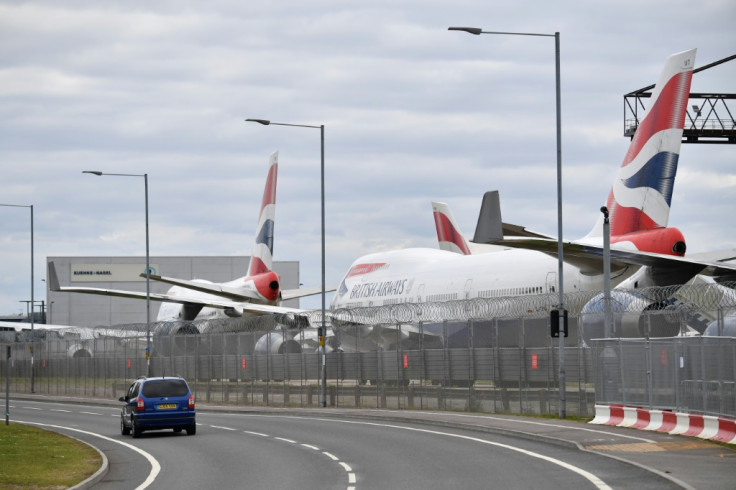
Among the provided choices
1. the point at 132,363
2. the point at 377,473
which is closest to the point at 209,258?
the point at 132,363

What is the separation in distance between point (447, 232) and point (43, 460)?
171ft

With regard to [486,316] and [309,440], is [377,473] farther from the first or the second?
[486,316]

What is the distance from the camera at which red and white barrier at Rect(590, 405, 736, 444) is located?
76.5 feet

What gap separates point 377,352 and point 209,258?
9003cm

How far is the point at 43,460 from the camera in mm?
23391

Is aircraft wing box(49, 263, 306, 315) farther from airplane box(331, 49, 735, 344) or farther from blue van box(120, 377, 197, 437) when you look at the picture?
blue van box(120, 377, 197, 437)

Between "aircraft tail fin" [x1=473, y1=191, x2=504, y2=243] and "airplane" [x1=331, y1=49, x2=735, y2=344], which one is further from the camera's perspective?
"airplane" [x1=331, y1=49, x2=735, y2=344]

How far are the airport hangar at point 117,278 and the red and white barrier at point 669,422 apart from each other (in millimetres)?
98740

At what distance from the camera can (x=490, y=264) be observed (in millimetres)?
48875

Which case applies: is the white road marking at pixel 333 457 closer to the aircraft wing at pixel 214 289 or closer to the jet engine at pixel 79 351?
the aircraft wing at pixel 214 289

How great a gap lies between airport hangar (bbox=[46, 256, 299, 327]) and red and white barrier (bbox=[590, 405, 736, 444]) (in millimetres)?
98740

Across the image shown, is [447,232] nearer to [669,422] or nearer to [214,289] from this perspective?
[214,289]

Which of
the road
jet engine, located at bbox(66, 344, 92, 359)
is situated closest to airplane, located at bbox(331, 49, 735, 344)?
the road

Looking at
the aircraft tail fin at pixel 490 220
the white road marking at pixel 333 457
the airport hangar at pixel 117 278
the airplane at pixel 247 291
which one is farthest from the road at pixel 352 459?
the airport hangar at pixel 117 278
